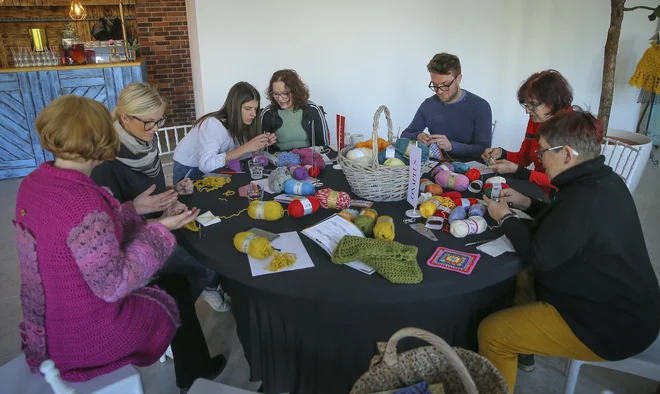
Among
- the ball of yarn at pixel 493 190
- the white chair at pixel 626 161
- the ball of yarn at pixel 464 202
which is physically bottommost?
the white chair at pixel 626 161

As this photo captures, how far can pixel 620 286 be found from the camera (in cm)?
137

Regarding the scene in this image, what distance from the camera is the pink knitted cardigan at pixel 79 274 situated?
1.17m

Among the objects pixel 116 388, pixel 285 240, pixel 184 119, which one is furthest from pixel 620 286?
pixel 184 119

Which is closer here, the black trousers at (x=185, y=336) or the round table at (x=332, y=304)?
the round table at (x=332, y=304)

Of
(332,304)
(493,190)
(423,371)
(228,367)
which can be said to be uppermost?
(493,190)

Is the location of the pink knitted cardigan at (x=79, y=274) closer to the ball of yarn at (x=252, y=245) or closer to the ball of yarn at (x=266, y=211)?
the ball of yarn at (x=252, y=245)

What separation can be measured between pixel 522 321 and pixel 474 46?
326 cm

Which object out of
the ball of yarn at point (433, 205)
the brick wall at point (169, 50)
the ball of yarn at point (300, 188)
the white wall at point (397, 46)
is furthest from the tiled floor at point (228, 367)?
the brick wall at point (169, 50)

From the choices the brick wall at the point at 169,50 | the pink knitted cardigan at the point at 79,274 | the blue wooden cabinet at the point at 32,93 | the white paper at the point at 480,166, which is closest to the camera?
the pink knitted cardigan at the point at 79,274

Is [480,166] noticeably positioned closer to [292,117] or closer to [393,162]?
[393,162]

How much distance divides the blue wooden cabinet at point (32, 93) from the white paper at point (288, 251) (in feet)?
12.7

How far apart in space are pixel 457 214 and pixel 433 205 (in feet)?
0.29

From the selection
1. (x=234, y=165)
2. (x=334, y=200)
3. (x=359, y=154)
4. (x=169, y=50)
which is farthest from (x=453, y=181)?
(x=169, y=50)

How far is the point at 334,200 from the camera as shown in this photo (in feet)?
5.61
